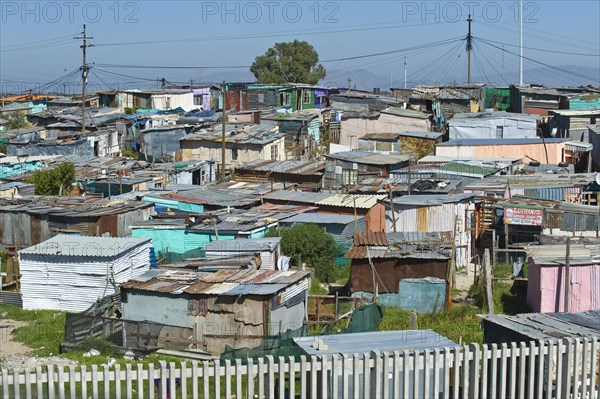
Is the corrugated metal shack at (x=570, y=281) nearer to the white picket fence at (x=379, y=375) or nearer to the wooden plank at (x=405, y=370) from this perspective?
the white picket fence at (x=379, y=375)

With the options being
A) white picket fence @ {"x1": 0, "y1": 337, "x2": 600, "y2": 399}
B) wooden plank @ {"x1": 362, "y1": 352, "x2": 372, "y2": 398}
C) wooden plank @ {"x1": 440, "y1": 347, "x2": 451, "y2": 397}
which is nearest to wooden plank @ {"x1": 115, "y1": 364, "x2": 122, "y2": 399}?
white picket fence @ {"x1": 0, "y1": 337, "x2": 600, "y2": 399}

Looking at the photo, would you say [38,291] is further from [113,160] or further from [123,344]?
[113,160]

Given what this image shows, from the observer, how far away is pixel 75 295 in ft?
55.1

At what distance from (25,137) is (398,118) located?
49.8 feet

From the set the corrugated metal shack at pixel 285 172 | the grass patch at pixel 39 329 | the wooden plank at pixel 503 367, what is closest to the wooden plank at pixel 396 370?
the wooden plank at pixel 503 367

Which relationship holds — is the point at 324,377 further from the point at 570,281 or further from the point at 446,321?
the point at 570,281

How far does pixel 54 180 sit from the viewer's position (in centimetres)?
2533

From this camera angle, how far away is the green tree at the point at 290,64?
60.8 metres

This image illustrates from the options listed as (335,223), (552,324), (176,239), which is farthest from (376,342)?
(176,239)

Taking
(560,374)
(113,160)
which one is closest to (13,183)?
(113,160)

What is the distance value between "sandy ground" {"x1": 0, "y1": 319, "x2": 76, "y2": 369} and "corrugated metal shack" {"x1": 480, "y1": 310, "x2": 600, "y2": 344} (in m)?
6.13

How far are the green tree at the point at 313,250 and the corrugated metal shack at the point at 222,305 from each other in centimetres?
362

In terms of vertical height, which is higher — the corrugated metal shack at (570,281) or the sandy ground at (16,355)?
the corrugated metal shack at (570,281)

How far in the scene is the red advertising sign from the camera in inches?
774
